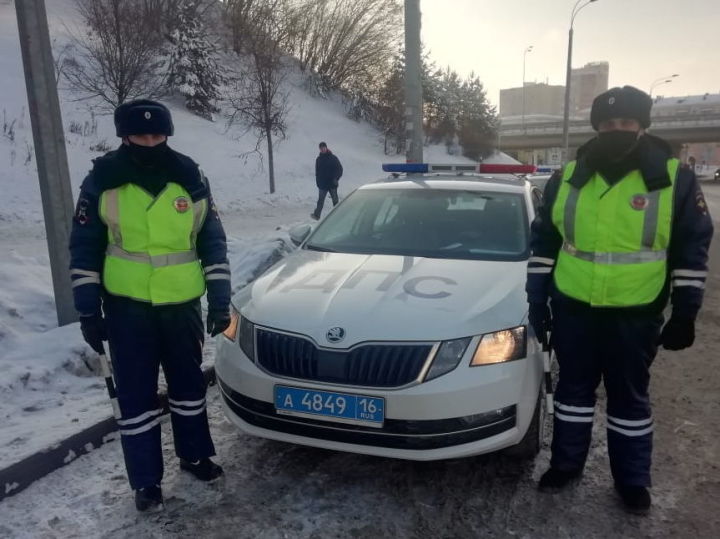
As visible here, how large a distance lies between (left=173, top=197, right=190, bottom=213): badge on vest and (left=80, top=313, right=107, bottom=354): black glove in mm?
604

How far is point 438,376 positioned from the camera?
9.23 feet

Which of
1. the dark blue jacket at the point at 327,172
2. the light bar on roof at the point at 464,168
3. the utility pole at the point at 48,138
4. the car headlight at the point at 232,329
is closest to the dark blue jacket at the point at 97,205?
the car headlight at the point at 232,329

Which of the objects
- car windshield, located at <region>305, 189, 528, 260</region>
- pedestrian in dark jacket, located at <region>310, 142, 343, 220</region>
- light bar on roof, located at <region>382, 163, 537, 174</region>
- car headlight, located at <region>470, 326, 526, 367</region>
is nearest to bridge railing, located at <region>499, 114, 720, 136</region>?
pedestrian in dark jacket, located at <region>310, 142, 343, 220</region>

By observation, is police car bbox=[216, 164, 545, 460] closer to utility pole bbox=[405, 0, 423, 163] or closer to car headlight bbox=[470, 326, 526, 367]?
car headlight bbox=[470, 326, 526, 367]

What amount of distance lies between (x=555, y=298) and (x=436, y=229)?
140 cm

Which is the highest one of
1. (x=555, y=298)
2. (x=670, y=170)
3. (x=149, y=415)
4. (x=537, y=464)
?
(x=670, y=170)

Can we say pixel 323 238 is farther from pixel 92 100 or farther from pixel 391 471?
pixel 92 100

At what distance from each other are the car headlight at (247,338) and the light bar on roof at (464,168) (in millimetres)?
2445

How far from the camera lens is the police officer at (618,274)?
2730mm

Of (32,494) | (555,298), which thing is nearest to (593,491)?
(555,298)

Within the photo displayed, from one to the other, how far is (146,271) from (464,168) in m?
3.32

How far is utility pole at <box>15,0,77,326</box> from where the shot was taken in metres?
4.53

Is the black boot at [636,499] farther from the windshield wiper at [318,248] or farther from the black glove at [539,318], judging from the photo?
the windshield wiper at [318,248]

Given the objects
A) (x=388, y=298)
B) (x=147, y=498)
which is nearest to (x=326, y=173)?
(x=388, y=298)
